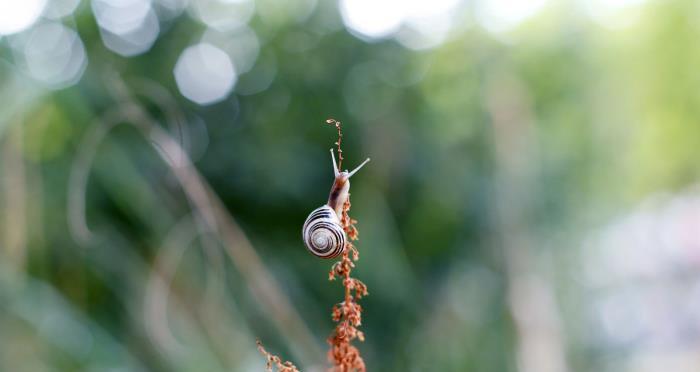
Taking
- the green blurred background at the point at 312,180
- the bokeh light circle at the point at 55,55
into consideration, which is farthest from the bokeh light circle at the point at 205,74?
the bokeh light circle at the point at 55,55

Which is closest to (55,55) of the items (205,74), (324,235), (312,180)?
(205,74)

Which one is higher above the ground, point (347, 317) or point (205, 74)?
point (205, 74)

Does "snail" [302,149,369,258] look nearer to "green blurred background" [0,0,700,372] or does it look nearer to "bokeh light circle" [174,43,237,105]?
"green blurred background" [0,0,700,372]

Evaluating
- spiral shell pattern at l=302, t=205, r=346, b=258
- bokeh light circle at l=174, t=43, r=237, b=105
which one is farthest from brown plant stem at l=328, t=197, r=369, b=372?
bokeh light circle at l=174, t=43, r=237, b=105

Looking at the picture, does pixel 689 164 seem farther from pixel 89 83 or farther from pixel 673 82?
pixel 89 83

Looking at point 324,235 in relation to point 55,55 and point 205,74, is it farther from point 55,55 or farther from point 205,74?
point 205,74

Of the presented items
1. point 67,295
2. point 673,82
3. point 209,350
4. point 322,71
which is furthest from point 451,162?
point 673,82
